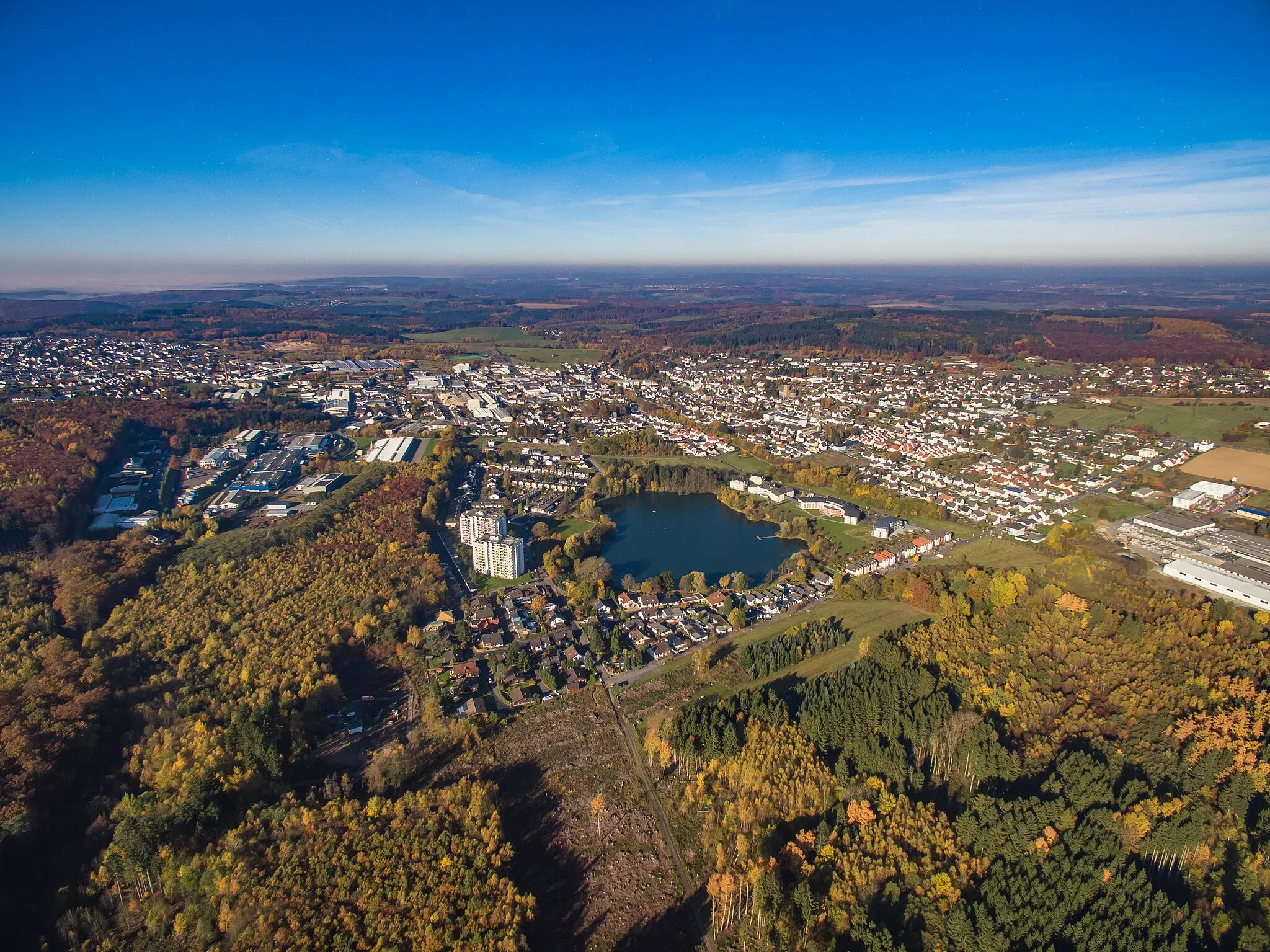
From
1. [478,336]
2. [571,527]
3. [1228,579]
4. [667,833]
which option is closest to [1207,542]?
[1228,579]

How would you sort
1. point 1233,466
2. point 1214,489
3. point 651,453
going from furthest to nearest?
point 651,453, point 1233,466, point 1214,489

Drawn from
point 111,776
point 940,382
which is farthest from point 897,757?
point 940,382

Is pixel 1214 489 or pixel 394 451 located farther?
pixel 394 451

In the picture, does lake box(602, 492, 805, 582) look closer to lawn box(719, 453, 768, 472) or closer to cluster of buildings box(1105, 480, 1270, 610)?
lawn box(719, 453, 768, 472)

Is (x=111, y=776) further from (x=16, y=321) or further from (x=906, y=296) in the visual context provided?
(x=906, y=296)

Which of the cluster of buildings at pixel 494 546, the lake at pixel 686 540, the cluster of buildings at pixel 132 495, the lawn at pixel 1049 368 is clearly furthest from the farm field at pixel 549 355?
the cluster of buildings at pixel 494 546

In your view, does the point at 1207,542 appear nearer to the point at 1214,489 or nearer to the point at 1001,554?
the point at 1001,554

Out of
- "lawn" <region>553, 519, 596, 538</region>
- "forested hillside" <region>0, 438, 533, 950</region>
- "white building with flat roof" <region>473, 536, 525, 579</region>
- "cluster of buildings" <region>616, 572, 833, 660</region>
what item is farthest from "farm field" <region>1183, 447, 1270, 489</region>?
"forested hillside" <region>0, 438, 533, 950</region>

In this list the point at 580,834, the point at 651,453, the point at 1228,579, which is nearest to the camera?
the point at 580,834
